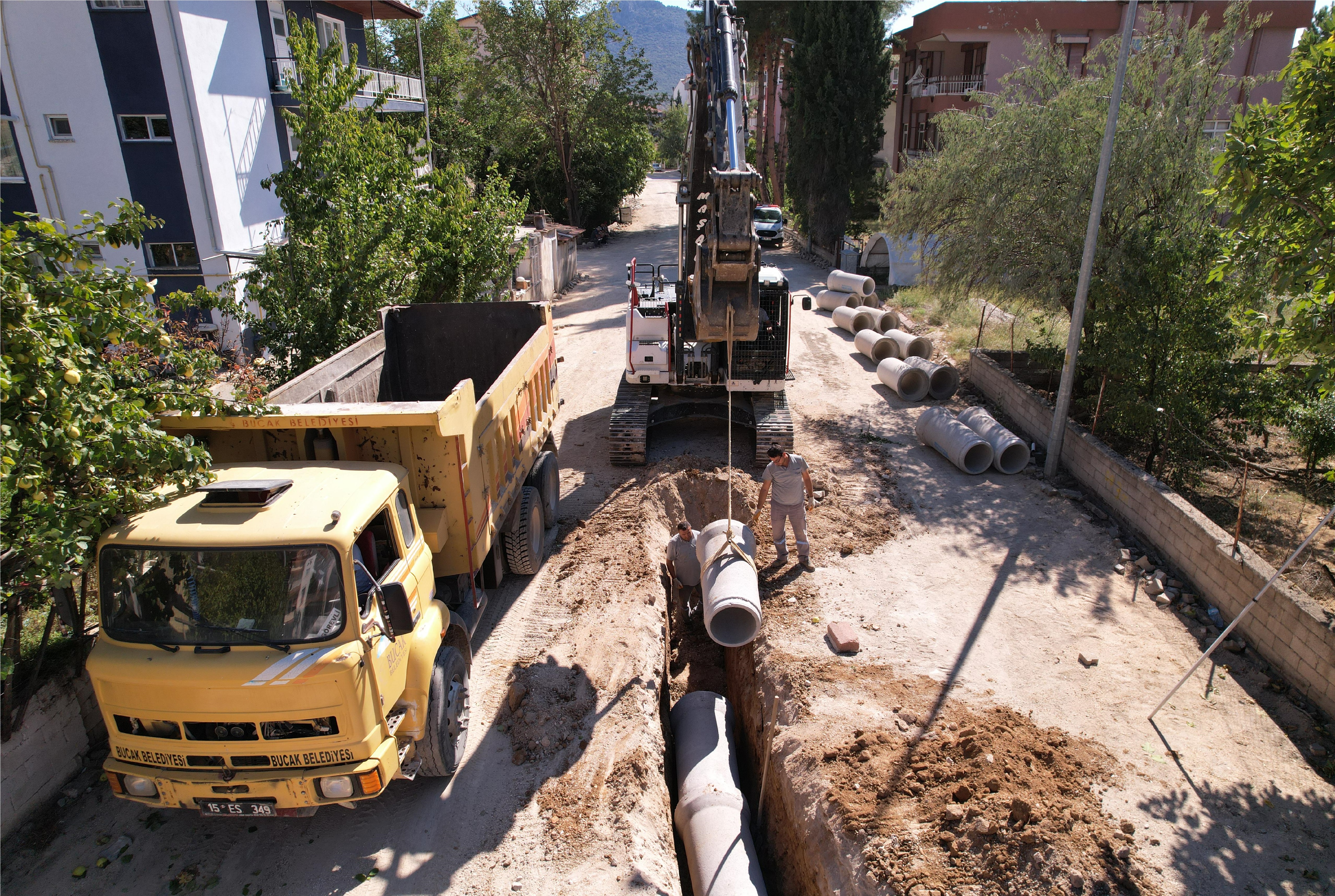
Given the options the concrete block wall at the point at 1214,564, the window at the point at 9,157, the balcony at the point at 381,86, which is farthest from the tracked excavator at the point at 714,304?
the window at the point at 9,157

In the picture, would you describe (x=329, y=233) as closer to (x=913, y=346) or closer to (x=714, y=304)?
(x=714, y=304)

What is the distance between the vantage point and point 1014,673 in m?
7.17

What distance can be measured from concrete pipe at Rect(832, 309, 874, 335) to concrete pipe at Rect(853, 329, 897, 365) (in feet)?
5.22

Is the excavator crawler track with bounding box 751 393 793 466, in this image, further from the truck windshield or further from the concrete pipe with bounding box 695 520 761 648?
the truck windshield

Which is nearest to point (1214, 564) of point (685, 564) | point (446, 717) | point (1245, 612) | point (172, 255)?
point (1245, 612)

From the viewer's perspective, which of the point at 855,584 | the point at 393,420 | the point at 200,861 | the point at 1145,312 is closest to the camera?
the point at 200,861

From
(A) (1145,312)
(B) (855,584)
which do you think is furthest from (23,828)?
(A) (1145,312)

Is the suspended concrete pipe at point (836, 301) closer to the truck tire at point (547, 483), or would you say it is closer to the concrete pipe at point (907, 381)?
the concrete pipe at point (907, 381)

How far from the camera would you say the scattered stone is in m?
7.43

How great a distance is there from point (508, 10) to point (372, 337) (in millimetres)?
25445

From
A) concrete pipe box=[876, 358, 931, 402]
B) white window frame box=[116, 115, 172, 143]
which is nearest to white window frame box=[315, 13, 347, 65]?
white window frame box=[116, 115, 172, 143]

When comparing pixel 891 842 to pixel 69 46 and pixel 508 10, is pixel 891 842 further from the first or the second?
pixel 508 10

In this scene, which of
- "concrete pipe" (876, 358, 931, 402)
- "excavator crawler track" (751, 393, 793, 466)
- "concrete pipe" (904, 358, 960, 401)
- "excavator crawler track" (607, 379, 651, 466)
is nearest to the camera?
"excavator crawler track" (751, 393, 793, 466)

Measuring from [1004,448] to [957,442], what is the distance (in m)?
0.65
